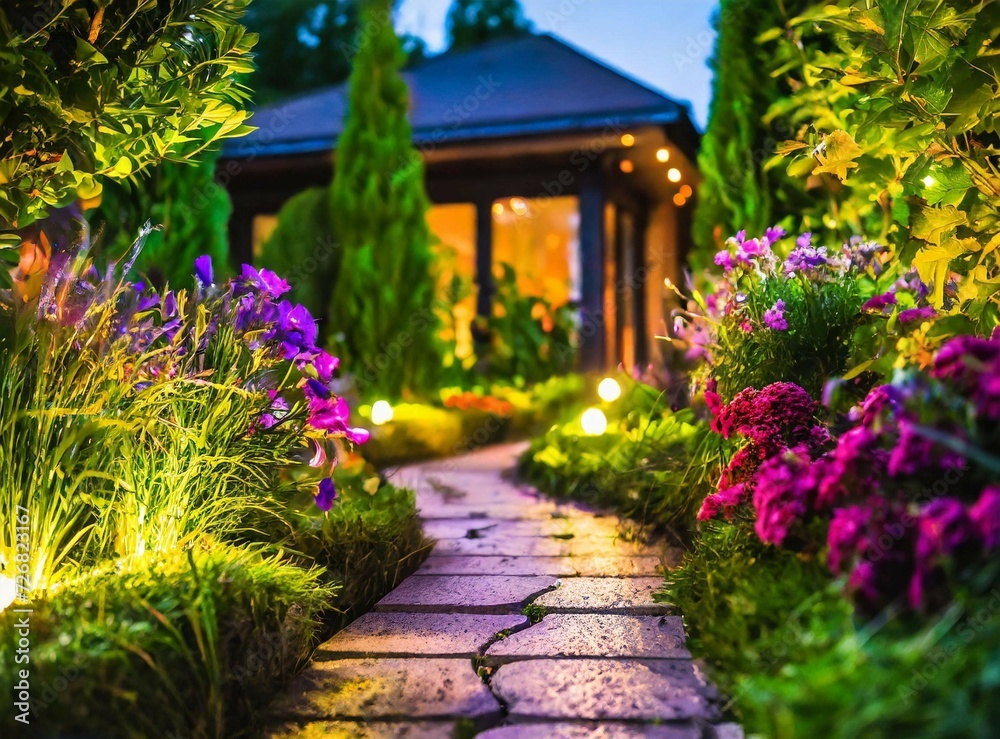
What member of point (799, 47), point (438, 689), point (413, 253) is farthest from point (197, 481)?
point (413, 253)

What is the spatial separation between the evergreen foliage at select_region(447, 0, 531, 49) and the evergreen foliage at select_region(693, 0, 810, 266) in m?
16.5

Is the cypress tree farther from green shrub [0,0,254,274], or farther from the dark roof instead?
green shrub [0,0,254,274]

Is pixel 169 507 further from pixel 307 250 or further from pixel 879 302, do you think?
pixel 307 250

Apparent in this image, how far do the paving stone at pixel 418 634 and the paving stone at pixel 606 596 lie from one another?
7.7 inches

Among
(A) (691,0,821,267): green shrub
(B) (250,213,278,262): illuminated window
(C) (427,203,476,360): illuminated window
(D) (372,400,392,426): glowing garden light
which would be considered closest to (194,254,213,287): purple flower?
(D) (372,400,392,426): glowing garden light

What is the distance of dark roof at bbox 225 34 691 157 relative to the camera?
856 centimetres

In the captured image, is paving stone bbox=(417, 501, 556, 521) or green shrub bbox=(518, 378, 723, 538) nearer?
green shrub bbox=(518, 378, 723, 538)

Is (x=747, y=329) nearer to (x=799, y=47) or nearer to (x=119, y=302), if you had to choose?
(x=799, y=47)

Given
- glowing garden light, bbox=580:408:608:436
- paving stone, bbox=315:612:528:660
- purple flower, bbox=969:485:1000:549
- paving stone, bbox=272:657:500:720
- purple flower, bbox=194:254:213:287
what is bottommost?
paving stone, bbox=315:612:528:660

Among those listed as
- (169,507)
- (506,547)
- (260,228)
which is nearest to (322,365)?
(169,507)

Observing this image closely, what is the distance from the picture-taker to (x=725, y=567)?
7.27 feet

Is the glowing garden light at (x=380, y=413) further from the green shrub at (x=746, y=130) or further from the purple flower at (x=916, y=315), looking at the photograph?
the purple flower at (x=916, y=315)

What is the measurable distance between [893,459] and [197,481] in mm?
1926

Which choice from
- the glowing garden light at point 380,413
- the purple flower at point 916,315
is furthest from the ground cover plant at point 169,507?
the glowing garden light at point 380,413
